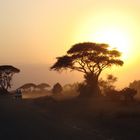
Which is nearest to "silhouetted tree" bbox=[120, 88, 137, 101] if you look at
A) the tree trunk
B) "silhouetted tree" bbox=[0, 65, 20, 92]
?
the tree trunk

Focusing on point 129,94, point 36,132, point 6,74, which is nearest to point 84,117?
point 36,132

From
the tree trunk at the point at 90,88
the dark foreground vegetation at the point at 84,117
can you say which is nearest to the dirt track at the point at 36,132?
the dark foreground vegetation at the point at 84,117

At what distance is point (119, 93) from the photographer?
2156 inches

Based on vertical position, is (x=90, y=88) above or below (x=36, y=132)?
above

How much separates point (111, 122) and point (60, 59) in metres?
42.2

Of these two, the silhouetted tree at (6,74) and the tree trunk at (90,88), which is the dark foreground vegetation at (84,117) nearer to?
the tree trunk at (90,88)

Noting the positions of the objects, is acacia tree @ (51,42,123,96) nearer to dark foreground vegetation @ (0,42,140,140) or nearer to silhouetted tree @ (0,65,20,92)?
dark foreground vegetation @ (0,42,140,140)

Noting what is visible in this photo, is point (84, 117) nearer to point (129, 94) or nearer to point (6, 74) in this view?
point (129, 94)

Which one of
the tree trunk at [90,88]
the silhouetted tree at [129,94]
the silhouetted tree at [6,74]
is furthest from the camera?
the silhouetted tree at [6,74]

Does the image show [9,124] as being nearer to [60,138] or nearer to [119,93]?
[60,138]

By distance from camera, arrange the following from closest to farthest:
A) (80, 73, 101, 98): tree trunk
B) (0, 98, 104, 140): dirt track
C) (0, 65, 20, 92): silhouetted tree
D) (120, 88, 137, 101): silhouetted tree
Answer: (0, 98, 104, 140): dirt track < (120, 88, 137, 101): silhouetted tree < (80, 73, 101, 98): tree trunk < (0, 65, 20, 92): silhouetted tree

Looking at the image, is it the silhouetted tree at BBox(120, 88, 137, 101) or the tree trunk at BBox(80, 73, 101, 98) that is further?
the tree trunk at BBox(80, 73, 101, 98)

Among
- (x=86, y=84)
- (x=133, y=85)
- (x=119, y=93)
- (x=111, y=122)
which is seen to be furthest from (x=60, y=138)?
(x=133, y=85)

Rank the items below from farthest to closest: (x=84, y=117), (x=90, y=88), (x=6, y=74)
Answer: (x=6, y=74) < (x=90, y=88) < (x=84, y=117)
